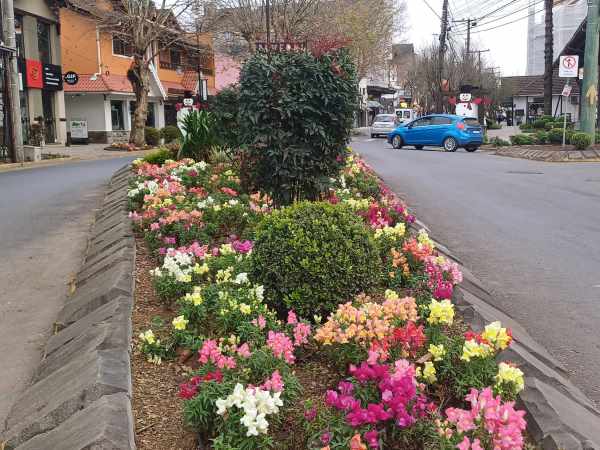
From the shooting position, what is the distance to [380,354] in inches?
129

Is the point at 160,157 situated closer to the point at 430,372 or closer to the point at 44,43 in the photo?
the point at 430,372

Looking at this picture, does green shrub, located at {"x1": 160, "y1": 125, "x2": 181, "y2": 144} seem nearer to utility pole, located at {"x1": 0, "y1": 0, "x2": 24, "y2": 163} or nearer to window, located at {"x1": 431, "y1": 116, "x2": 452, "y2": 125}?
utility pole, located at {"x1": 0, "y1": 0, "x2": 24, "y2": 163}

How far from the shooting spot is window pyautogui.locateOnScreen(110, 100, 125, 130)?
38.8 metres

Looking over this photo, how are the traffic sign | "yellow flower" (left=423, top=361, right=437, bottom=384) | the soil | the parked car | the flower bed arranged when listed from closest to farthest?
the flower bed → the soil → "yellow flower" (left=423, top=361, right=437, bottom=384) → the traffic sign → the parked car

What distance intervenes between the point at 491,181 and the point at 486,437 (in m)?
13.8

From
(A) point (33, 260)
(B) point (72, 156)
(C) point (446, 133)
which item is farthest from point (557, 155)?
(A) point (33, 260)

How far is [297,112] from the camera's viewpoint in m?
6.52

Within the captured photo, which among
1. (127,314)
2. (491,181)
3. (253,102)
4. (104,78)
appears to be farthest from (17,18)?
(127,314)

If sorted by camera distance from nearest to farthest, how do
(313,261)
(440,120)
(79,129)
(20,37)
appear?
(313,261) → (440,120) → (20,37) → (79,129)

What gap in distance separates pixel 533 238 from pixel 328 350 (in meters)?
6.15

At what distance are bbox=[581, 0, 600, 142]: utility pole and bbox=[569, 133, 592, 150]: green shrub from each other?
97 cm

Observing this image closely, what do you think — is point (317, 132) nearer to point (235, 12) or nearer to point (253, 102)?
point (253, 102)

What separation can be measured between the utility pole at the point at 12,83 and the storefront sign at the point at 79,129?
562 inches

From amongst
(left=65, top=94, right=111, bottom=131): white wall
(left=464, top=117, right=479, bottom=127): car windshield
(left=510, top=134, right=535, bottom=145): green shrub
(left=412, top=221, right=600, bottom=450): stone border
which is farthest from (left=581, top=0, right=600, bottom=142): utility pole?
(left=65, top=94, right=111, bottom=131): white wall
